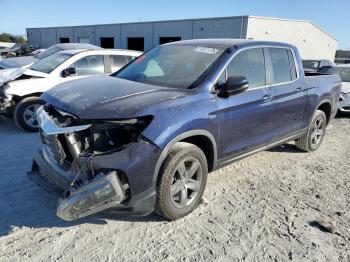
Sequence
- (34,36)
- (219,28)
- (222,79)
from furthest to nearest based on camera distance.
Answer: (34,36), (219,28), (222,79)

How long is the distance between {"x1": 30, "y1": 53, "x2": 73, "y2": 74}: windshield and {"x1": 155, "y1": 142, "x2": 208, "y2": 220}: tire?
498 centimetres

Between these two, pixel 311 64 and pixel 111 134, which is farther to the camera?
pixel 311 64

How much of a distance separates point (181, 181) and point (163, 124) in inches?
29.8

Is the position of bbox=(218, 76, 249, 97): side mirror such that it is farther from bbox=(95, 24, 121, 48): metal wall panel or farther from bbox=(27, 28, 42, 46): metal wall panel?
bbox=(27, 28, 42, 46): metal wall panel

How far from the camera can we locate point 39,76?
23.8 feet

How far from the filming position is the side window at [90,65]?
782 cm

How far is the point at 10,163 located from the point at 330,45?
40.5 meters

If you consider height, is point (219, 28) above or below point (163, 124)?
above

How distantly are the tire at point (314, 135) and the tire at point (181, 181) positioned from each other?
2969 millimetres

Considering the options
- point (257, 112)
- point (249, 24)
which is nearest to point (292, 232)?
point (257, 112)

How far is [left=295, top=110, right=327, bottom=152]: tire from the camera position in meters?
6.17

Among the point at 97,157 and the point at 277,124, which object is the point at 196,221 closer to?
the point at 97,157

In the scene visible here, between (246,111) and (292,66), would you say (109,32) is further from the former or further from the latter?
(246,111)

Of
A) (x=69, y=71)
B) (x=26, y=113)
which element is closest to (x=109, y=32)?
(x=69, y=71)
